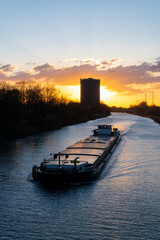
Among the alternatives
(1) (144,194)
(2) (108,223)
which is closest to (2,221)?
(2) (108,223)

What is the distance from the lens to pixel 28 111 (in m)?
104

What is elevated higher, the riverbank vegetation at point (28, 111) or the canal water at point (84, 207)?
the riverbank vegetation at point (28, 111)

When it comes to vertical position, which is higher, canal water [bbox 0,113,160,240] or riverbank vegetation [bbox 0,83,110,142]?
riverbank vegetation [bbox 0,83,110,142]

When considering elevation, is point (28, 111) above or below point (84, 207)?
above

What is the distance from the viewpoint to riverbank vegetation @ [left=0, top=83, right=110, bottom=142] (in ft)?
219

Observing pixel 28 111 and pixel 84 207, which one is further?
pixel 28 111

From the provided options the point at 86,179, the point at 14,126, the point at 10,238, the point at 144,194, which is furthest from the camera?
the point at 14,126

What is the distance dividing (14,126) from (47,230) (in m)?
57.1

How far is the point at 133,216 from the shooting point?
18438 millimetres

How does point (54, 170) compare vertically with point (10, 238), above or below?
above

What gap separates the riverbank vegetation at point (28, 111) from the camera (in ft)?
219

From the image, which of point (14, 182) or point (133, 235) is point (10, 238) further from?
point (14, 182)

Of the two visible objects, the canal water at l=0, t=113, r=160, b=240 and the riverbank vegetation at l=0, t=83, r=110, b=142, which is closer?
the canal water at l=0, t=113, r=160, b=240

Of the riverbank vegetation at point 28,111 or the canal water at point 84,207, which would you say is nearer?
the canal water at point 84,207
